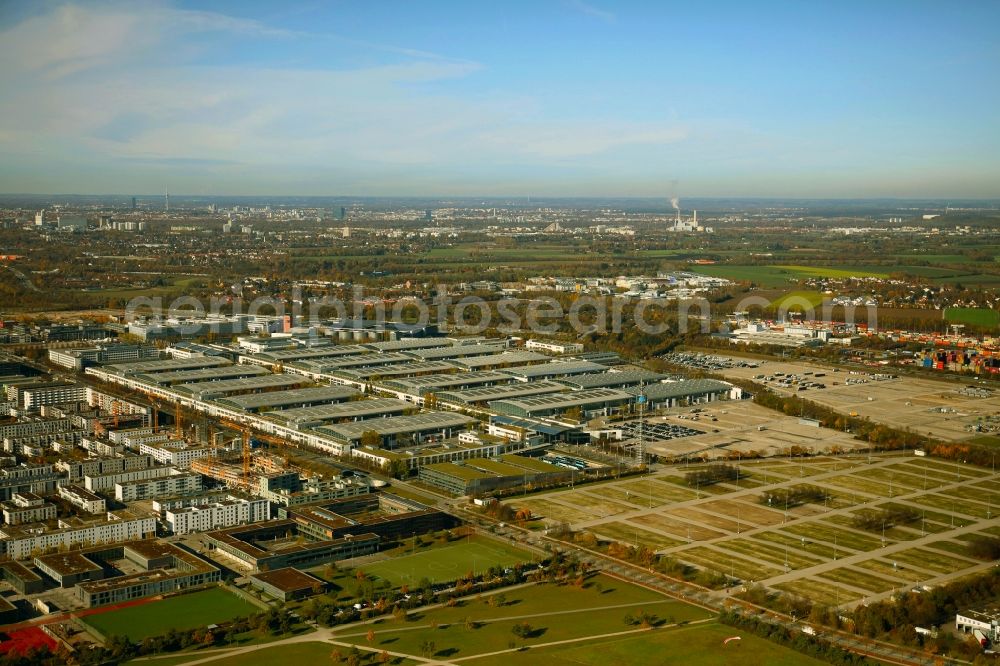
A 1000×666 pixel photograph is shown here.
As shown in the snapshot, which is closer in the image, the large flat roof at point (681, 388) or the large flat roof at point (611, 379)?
the large flat roof at point (681, 388)

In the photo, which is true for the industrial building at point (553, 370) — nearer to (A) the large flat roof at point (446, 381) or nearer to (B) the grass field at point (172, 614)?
(A) the large flat roof at point (446, 381)

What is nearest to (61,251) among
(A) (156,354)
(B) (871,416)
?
(A) (156,354)

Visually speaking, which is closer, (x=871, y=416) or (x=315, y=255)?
(x=871, y=416)

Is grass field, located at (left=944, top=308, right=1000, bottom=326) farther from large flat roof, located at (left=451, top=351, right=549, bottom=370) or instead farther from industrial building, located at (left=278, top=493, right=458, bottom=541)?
industrial building, located at (left=278, top=493, right=458, bottom=541)

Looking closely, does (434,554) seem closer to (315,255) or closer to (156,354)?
(156,354)

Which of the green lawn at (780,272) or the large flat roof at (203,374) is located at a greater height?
the green lawn at (780,272)

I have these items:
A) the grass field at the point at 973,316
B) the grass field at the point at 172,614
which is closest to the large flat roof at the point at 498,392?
the grass field at the point at 172,614

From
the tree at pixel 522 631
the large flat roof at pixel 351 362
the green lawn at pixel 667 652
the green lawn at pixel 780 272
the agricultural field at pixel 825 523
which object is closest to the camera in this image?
the green lawn at pixel 667 652
